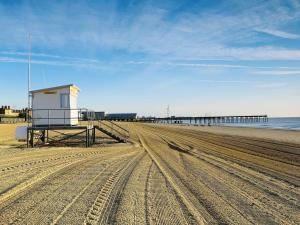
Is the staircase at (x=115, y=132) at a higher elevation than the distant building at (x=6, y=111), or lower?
lower

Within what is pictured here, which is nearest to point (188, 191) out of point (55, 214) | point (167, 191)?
point (167, 191)

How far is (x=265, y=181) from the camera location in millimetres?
10875

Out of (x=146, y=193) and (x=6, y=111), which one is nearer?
(x=146, y=193)

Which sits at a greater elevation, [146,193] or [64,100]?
[64,100]

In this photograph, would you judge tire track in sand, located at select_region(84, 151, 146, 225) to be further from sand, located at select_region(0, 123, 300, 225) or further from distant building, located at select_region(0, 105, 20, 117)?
distant building, located at select_region(0, 105, 20, 117)

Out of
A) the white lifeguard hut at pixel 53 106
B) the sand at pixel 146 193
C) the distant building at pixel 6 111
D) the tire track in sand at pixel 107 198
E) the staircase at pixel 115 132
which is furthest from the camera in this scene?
the distant building at pixel 6 111

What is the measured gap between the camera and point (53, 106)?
23078 mm

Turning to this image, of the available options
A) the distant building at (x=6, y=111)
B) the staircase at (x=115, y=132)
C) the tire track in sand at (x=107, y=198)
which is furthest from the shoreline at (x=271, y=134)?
the distant building at (x=6, y=111)

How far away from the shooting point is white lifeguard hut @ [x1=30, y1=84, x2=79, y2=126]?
2305 centimetres

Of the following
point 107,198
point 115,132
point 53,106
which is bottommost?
point 107,198

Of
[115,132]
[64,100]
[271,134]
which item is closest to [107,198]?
[64,100]

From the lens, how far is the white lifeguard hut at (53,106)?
2305 cm

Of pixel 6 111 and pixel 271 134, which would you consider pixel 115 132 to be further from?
pixel 6 111

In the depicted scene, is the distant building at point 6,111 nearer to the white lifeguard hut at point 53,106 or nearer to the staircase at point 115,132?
the staircase at point 115,132
